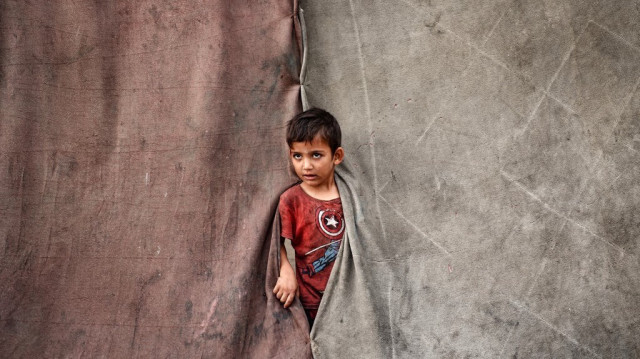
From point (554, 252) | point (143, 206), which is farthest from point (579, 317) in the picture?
point (143, 206)

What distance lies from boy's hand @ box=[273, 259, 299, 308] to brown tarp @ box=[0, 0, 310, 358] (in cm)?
3

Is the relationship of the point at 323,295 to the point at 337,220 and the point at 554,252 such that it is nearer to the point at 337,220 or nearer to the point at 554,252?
the point at 337,220

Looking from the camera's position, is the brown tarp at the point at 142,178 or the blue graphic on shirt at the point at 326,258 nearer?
the brown tarp at the point at 142,178

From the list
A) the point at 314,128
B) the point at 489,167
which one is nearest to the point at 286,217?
the point at 314,128

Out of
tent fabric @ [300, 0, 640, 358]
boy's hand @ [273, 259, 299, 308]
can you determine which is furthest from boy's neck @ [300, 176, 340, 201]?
boy's hand @ [273, 259, 299, 308]

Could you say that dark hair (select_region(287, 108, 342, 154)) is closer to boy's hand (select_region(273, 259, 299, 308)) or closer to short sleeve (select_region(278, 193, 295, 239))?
short sleeve (select_region(278, 193, 295, 239))

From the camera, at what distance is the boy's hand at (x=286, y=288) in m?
2.14

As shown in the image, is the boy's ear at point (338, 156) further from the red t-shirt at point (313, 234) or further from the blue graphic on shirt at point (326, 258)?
the blue graphic on shirt at point (326, 258)

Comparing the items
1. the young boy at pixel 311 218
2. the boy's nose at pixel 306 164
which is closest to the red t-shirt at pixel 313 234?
the young boy at pixel 311 218

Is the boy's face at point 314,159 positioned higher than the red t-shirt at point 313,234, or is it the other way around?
the boy's face at point 314,159

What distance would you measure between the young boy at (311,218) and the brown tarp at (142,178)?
0.19ft

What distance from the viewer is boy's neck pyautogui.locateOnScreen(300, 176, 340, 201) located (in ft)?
7.23

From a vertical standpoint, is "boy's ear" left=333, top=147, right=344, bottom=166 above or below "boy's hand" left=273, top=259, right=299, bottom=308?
above

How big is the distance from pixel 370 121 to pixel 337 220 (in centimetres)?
39
